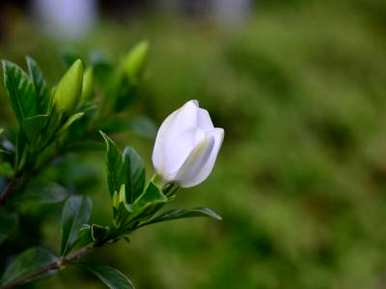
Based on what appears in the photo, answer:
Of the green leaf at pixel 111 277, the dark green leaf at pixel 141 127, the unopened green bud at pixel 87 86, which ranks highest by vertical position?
the unopened green bud at pixel 87 86

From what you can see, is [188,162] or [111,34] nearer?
[188,162]

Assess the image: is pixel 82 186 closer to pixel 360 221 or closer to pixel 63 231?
pixel 63 231

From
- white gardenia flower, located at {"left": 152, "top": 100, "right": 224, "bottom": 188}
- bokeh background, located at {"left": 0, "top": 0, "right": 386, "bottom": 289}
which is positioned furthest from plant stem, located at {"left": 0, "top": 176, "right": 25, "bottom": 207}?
bokeh background, located at {"left": 0, "top": 0, "right": 386, "bottom": 289}

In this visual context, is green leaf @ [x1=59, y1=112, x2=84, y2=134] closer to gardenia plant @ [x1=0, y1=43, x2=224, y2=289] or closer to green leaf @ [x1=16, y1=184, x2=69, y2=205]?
gardenia plant @ [x1=0, y1=43, x2=224, y2=289]

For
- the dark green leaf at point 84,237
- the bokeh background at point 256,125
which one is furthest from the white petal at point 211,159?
the bokeh background at point 256,125

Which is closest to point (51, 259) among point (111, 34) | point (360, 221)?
point (360, 221)

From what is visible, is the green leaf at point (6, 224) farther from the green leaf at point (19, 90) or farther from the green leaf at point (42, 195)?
the green leaf at point (19, 90)

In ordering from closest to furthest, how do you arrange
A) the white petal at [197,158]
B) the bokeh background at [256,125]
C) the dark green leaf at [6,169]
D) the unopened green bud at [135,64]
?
the white petal at [197,158] < the dark green leaf at [6,169] < the unopened green bud at [135,64] < the bokeh background at [256,125]

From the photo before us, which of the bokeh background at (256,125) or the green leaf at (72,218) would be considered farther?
the bokeh background at (256,125)
